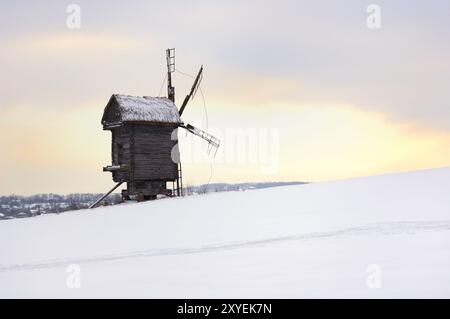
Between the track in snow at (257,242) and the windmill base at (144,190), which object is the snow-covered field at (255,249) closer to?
the track in snow at (257,242)

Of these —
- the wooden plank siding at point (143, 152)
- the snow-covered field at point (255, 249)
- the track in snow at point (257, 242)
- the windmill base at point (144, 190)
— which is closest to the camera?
the snow-covered field at point (255, 249)

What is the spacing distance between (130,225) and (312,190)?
7967 millimetres

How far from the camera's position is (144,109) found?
28.6 metres

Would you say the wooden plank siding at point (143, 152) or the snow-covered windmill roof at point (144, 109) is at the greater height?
the snow-covered windmill roof at point (144, 109)

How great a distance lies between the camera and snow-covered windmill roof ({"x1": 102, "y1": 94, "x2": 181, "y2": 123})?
27984 millimetres

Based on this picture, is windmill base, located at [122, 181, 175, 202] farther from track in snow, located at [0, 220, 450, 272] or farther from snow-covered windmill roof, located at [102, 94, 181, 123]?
track in snow, located at [0, 220, 450, 272]

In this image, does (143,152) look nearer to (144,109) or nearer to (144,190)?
(144,190)

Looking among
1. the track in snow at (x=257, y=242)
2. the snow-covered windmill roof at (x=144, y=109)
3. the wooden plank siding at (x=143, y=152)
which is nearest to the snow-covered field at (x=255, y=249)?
the track in snow at (x=257, y=242)

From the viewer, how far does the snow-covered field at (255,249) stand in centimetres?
1032

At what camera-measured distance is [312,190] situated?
77.7 ft

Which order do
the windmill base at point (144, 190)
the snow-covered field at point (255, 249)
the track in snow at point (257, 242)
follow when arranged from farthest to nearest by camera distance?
the windmill base at point (144, 190)
the track in snow at point (257, 242)
the snow-covered field at point (255, 249)

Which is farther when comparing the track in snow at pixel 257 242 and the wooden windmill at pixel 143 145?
the wooden windmill at pixel 143 145

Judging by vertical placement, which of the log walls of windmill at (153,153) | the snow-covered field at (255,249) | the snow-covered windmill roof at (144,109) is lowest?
the snow-covered field at (255,249)
